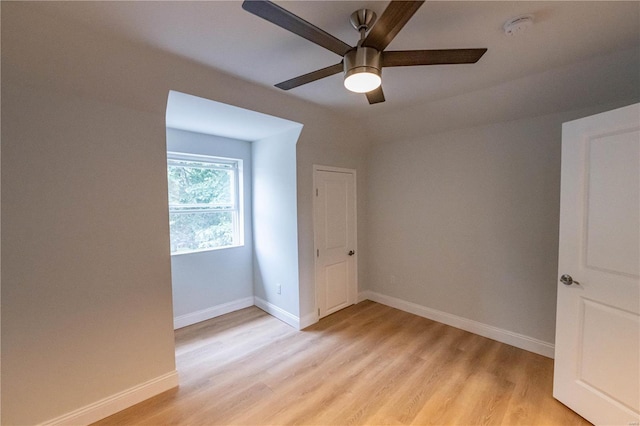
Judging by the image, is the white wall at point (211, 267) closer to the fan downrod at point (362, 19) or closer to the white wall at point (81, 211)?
the white wall at point (81, 211)

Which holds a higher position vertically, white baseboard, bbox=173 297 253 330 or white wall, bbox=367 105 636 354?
white wall, bbox=367 105 636 354

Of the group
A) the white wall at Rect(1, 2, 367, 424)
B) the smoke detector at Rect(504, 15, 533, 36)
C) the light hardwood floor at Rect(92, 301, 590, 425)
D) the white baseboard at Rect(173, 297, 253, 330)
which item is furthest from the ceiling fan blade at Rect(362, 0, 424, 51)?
the white baseboard at Rect(173, 297, 253, 330)

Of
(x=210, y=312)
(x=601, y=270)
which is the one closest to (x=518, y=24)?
(x=601, y=270)

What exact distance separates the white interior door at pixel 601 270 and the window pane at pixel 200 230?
3560 millimetres

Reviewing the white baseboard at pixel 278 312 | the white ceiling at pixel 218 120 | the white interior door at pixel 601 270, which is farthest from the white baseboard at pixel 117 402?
the white interior door at pixel 601 270

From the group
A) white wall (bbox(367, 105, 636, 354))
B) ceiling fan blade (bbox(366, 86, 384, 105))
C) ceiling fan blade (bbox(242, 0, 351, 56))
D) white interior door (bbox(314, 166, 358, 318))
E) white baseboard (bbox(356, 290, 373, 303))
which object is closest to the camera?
ceiling fan blade (bbox(242, 0, 351, 56))

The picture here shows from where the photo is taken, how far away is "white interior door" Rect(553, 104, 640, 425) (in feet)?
5.18

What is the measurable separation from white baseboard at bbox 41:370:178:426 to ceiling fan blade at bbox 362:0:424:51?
2.77 metres

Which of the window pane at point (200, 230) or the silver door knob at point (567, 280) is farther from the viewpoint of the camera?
the window pane at point (200, 230)

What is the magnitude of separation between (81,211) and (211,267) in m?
1.83

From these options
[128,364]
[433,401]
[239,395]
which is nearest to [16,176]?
[128,364]

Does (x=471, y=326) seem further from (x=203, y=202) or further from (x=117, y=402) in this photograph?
(x=203, y=202)

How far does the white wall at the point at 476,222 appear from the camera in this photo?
2553 mm

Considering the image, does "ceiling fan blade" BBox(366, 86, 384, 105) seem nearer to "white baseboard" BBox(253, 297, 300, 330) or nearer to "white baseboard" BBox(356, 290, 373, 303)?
"white baseboard" BBox(253, 297, 300, 330)
